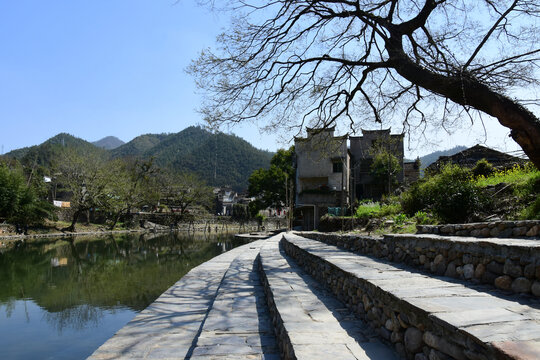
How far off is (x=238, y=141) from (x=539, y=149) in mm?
119460

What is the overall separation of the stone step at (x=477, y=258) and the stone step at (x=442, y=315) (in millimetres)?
128

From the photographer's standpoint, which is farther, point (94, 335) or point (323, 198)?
point (323, 198)

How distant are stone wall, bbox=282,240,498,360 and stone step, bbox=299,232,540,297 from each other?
3.03 feet

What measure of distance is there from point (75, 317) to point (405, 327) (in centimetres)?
846

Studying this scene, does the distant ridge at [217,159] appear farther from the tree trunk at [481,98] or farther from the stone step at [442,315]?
the stone step at [442,315]

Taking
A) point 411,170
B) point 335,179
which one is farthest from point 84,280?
point 411,170

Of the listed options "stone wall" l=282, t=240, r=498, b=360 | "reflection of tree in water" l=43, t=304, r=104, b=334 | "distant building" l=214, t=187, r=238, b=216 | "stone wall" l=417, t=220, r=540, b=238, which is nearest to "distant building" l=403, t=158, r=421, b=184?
"reflection of tree in water" l=43, t=304, r=104, b=334

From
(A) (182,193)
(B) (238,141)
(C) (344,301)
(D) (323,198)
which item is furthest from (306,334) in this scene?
(B) (238,141)

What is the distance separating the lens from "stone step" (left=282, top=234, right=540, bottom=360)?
1.73 m

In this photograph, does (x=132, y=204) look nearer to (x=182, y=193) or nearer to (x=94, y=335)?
(x=182, y=193)

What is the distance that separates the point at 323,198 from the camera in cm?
3152

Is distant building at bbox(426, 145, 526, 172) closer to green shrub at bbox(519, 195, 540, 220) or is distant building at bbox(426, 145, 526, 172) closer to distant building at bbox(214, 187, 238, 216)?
green shrub at bbox(519, 195, 540, 220)

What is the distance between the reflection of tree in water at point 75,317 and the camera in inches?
318

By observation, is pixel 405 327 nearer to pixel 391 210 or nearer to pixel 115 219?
pixel 391 210
